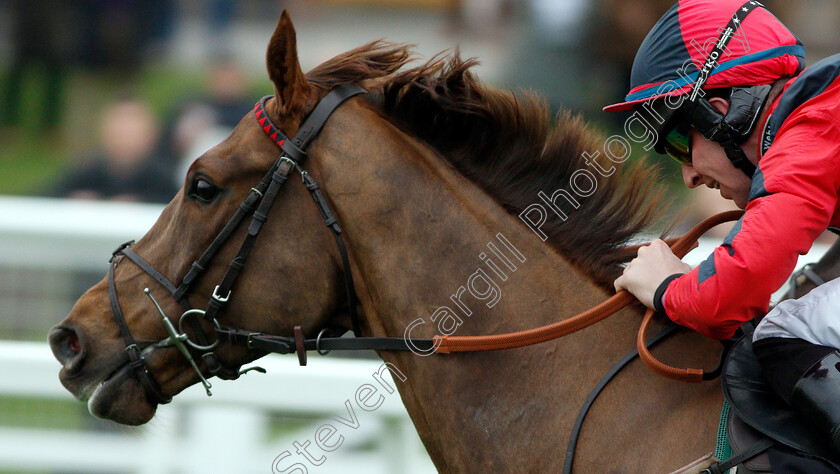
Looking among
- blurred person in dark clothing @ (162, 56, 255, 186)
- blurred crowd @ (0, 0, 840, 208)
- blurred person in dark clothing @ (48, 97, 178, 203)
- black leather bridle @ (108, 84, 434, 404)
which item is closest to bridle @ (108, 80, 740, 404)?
black leather bridle @ (108, 84, 434, 404)

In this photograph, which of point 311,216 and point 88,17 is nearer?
point 311,216

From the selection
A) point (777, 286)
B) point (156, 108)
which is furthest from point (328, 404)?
point (156, 108)

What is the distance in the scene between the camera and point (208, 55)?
1120cm

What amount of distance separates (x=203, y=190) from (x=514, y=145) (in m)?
0.93

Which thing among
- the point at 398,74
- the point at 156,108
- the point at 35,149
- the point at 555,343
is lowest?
the point at 35,149

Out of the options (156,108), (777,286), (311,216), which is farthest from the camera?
(156,108)

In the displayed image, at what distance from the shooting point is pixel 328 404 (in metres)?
3.79

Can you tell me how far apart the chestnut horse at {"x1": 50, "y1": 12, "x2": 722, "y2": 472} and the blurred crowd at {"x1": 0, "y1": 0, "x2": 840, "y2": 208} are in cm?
294

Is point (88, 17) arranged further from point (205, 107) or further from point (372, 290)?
point (372, 290)

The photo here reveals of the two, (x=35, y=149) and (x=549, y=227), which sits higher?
(x=549, y=227)

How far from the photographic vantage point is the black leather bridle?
91.7 inches

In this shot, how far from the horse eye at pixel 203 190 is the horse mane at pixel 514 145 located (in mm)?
439

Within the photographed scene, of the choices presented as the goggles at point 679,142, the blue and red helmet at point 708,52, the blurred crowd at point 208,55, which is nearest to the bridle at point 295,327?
the goggles at point 679,142

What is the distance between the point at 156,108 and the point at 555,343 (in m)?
8.23
